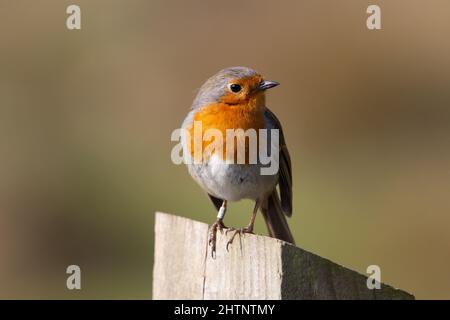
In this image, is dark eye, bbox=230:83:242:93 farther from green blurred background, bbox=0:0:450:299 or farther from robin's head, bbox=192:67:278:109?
green blurred background, bbox=0:0:450:299

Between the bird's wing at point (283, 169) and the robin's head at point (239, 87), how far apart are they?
0.14 meters

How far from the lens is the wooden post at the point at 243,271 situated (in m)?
2.60

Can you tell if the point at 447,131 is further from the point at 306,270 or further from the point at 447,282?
the point at 306,270

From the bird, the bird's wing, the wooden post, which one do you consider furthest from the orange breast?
the wooden post

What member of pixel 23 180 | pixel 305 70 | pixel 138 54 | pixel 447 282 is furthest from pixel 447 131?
pixel 23 180

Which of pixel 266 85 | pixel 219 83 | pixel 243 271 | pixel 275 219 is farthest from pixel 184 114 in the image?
pixel 243 271

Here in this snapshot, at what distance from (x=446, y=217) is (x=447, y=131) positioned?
114cm

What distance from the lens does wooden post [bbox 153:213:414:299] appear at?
2604mm

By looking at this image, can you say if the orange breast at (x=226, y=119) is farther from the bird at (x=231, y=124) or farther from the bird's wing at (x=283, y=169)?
the bird's wing at (x=283, y=169)

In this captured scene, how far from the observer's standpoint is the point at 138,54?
773cm

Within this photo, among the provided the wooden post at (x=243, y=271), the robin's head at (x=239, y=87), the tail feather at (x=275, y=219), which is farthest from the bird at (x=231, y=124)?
the wooden post at (x=243, y=271)

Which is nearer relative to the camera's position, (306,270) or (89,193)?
(306,270)
